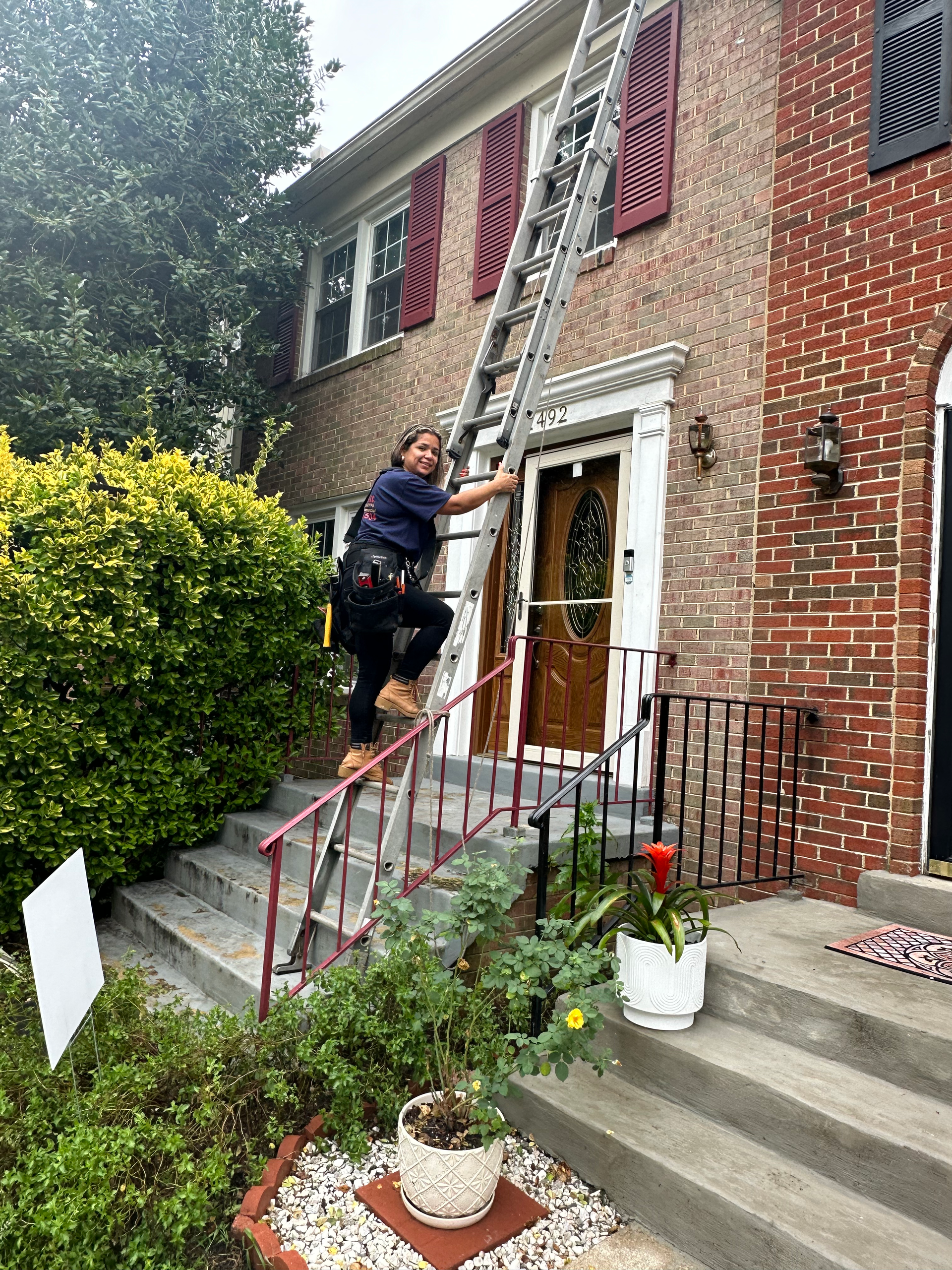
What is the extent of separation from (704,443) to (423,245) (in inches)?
154

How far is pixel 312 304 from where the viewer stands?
356 inches

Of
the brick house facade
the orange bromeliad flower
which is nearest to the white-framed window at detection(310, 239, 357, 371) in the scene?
the brick house facade

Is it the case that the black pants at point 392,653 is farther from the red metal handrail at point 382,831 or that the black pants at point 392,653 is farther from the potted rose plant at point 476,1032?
the potted rose plant at point 476,1032

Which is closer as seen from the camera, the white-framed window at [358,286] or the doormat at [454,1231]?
the doormat at [454,1231]

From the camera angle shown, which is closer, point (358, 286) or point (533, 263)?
point (533, 263)

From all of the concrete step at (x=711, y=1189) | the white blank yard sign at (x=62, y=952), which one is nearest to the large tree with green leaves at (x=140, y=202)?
the white blank yard sign at (x=62, y=952)

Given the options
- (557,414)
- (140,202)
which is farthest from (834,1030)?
(140,202)

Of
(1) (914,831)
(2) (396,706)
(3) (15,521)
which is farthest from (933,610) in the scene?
(3) (15,521)

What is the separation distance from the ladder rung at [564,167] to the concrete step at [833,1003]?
356cm

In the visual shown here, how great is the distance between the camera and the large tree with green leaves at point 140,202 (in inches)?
275

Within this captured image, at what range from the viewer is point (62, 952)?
100 inches

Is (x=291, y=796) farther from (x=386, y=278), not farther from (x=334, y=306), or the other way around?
(x=334, y=306)

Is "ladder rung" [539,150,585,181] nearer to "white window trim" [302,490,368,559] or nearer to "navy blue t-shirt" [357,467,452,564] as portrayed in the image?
"navy blue t-shirt" [357,467,452,564]

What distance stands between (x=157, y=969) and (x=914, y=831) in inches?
144
